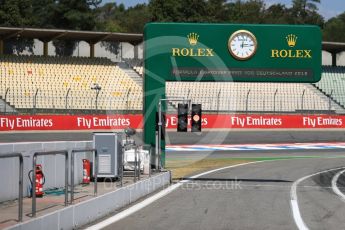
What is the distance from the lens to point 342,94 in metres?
59.6

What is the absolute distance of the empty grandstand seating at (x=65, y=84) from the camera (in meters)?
47.3

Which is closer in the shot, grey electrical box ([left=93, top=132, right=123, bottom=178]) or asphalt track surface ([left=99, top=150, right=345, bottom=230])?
asphalt track surface ([left=99, top=150, right=345, bottom=230])

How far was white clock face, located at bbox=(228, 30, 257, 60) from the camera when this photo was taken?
22641 millimetres

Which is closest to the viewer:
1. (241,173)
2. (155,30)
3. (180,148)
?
(155,30)

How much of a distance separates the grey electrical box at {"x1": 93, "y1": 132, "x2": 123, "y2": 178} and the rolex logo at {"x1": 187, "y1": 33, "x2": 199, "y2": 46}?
688 cm

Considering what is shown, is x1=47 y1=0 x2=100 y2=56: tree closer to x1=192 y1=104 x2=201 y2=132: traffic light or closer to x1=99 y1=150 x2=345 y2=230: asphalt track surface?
x1=99 y1=150 x2=345 y2=230: asphalt track surface

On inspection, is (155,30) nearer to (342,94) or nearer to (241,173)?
(241,173)

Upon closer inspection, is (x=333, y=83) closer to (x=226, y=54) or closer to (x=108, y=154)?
(x=226, y=54)

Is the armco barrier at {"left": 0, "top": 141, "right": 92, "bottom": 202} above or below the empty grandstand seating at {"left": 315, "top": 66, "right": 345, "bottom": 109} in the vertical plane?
below

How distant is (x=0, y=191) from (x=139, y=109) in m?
37.3

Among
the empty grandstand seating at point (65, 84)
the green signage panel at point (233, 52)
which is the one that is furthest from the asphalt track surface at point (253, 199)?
the empty grandstand seating at point (65, 84)

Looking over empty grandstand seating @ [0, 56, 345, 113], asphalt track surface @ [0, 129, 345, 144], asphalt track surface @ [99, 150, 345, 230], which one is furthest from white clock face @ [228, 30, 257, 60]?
empty grandstand seating @ [0, 56, 345, 113]

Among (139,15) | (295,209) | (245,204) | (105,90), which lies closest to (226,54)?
(245,204)

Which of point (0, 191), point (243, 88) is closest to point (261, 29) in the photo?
point (0, 191)
